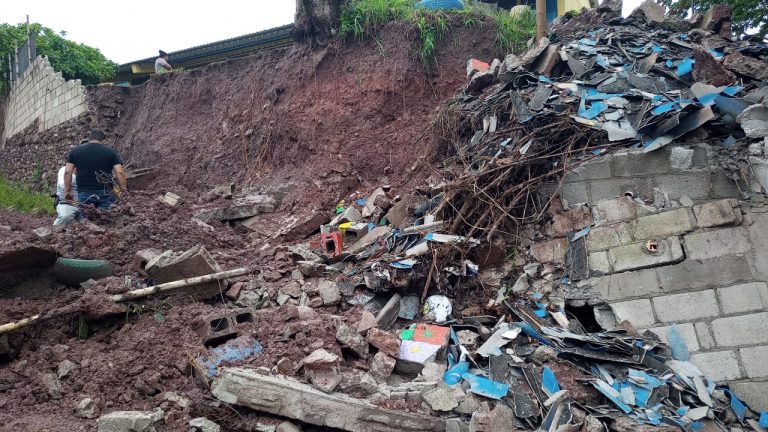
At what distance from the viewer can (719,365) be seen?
4508 mm

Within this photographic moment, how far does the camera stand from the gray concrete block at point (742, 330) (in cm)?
451

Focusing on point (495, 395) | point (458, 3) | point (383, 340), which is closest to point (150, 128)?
point (458, 3)

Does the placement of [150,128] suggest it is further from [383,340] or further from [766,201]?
[766,201]

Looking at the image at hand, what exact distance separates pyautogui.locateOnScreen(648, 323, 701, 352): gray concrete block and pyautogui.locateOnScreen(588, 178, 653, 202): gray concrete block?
1138mm

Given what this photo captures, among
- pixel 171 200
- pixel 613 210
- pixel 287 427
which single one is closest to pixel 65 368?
pixel 287 427

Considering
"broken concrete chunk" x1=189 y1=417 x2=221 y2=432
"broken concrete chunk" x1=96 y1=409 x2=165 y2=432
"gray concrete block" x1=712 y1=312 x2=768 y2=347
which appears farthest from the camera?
"gray concrete block" x1=712 y1=312 x2=768 y2=347

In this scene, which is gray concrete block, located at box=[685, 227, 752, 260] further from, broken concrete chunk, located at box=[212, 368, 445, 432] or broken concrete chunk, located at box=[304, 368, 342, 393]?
broken concrete chunk, located at box=[304, 368, 342, 393]

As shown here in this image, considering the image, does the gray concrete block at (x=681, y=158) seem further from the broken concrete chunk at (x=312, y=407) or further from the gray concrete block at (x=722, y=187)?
the broken concrete chunk at (x=312, y=407)

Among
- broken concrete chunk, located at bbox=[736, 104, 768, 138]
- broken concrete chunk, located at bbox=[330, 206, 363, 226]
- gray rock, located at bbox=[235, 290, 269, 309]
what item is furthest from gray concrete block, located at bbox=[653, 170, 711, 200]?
gray rock, located at bbox=[235, 290, 269, 309]

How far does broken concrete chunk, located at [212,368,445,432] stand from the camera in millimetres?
3510

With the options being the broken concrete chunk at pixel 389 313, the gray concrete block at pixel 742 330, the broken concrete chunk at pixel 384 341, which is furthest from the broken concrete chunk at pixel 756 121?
the broken concrete chunk at pixel 384 341

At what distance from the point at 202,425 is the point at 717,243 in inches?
168

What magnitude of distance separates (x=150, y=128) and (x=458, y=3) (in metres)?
6.62

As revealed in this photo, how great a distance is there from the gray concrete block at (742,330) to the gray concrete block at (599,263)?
3.15ft
